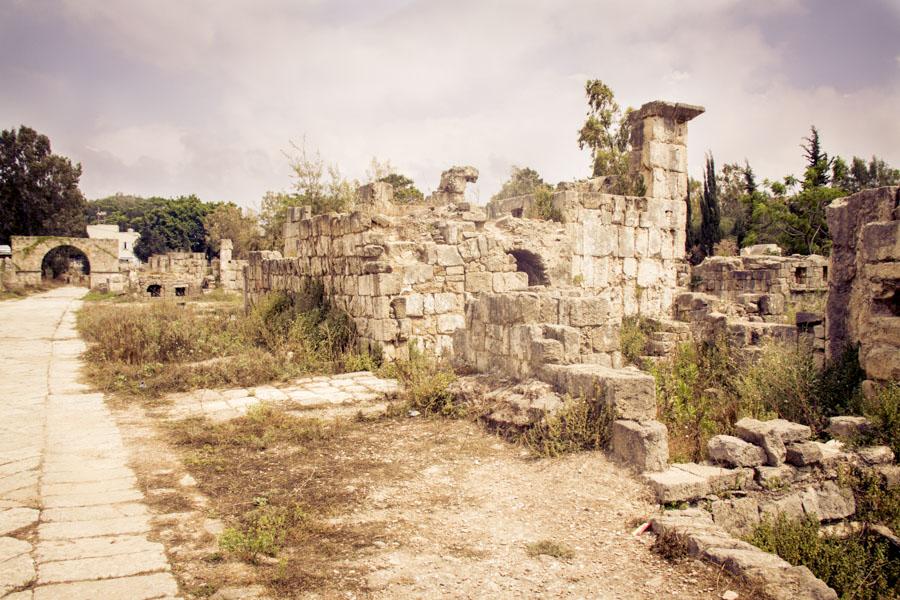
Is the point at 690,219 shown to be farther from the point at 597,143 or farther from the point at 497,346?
the point at 497,346

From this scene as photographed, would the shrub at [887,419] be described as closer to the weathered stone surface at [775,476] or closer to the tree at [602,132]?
the weathered stone surface at [775,476]

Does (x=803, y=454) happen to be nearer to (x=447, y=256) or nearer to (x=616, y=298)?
(x=447, y=256)

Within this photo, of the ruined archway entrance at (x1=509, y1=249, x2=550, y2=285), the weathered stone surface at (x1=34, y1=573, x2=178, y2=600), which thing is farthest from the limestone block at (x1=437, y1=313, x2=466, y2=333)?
the weathered stone surface at (x1=34, y1=573, x2=178, y2=600)

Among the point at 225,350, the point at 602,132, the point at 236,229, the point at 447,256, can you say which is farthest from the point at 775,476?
the point at 236,229

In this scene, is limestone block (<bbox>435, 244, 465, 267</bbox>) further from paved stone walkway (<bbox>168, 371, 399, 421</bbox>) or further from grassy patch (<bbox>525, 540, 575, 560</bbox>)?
grassy patch (<bbox>525, 540, 575, 560</bbox>)

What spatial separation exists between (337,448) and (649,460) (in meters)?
2.75

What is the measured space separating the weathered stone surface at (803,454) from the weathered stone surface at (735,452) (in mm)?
250

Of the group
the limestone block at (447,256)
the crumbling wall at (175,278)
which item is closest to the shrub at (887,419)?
the limestone block at (447,256)

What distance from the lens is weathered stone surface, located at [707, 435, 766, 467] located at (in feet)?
14.7

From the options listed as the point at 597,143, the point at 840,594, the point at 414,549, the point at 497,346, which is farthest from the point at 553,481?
the point at 597,143

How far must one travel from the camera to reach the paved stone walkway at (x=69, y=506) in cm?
290

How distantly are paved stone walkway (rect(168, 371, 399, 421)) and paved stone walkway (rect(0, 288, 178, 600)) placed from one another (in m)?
0.92

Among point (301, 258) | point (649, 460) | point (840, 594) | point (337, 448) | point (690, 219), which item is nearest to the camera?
point (840, 594)

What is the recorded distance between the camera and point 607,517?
384 centimetres
